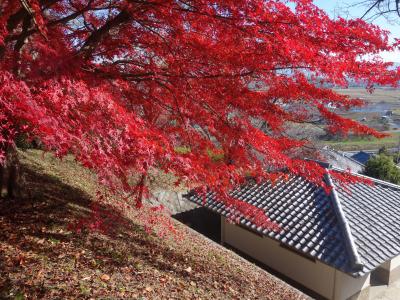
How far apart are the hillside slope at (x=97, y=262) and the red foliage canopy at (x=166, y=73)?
1372 mm

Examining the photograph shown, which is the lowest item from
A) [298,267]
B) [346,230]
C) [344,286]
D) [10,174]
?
[344,286]

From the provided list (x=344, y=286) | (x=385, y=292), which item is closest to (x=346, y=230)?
(x=344, y=286)

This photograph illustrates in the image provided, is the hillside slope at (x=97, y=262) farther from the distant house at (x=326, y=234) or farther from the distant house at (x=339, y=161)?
the distant house at (x=339, y=161)

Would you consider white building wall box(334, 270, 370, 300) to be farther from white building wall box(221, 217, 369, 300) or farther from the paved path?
the paved path

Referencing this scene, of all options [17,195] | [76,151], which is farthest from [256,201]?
[76,151]

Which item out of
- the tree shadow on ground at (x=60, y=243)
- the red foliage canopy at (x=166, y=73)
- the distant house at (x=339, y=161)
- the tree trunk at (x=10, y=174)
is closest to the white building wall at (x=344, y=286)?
the red foliage canopy at (x=166, y=73)

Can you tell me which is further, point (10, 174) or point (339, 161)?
point (339, 161)

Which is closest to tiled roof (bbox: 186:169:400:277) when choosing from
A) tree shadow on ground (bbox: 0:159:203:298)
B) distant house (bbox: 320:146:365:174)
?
tree shadow on ground (bbox: 0:159:203:298)

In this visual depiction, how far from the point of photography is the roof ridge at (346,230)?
8.34 meters

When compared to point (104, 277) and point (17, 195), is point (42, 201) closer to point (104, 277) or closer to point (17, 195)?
point (17, 195)

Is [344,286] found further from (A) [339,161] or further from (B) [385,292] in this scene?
(A) [339,161]

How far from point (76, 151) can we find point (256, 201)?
8929 millimetres

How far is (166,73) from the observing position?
6211 mm

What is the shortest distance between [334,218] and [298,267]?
1822 mm
